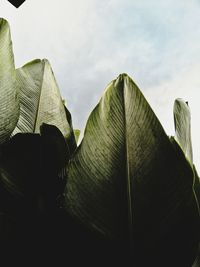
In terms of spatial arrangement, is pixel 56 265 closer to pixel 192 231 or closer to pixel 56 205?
pixel 56 205

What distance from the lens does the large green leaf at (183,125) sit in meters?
0.65

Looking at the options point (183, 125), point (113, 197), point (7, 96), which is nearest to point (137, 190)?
point (113, 197)

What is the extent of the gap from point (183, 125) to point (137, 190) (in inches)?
9.5

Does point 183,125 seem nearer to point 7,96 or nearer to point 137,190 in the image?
point 137,190

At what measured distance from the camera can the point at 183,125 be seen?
68cm

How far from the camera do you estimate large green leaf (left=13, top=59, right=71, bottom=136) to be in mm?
786

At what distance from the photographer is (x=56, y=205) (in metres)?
0.59

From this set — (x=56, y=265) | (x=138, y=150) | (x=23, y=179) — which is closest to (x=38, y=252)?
(x=56, y=265)

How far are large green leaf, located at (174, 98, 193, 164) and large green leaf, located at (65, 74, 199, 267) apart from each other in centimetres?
15

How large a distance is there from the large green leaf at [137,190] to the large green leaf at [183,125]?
0.48 feet

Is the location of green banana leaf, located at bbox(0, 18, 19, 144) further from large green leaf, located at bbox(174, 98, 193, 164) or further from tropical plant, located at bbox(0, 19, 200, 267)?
large green leaf, located at bbox(174, 98, 193, 164)

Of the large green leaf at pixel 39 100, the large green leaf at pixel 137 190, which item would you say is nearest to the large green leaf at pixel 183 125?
the large green leaf at pixel 137 190

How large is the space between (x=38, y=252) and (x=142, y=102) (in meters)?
0.33

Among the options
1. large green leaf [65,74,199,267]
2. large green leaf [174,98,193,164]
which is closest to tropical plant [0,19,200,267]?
large green leaf [65,74,199,267]
